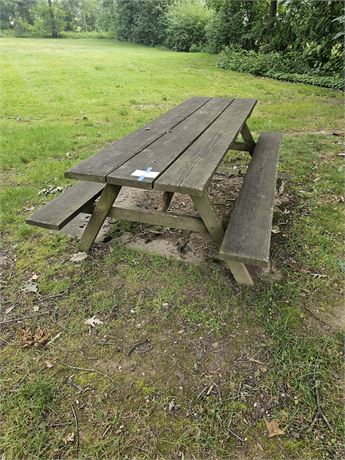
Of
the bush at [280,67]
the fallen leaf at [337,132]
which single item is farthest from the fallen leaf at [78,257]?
the bush at [280,67]

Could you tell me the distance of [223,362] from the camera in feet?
5.86

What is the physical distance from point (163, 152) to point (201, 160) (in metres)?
0.32

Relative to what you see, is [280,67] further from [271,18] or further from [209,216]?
[209,216]

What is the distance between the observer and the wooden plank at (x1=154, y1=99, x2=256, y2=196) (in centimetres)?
185

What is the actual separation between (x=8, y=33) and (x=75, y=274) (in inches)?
1748

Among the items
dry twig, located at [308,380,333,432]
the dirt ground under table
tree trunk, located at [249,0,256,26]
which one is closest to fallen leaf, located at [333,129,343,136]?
the dirt ground under table

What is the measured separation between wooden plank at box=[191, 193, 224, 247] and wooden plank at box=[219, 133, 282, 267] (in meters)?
0.10

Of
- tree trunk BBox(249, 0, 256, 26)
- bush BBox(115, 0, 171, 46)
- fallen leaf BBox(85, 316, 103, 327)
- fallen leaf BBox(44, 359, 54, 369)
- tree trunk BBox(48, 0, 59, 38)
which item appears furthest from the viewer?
tree trunk BBox(48, 0, 59, 38)

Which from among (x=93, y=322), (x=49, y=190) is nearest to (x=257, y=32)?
(x=49, y=190)

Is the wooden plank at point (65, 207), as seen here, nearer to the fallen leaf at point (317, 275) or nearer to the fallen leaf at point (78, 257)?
the fallen leaf at point (78, 257)

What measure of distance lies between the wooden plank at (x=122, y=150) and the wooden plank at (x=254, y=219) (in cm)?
82

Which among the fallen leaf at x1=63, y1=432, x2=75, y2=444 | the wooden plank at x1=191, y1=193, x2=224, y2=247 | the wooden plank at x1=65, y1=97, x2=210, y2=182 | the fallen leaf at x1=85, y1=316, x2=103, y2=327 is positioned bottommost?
the fallen leaf at x1=63, y1=432, x2=75, y2=444

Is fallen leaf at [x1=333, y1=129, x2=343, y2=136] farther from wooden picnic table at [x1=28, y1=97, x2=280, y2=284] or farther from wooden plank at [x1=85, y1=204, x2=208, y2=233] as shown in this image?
wooden plank at [x1=85, y1=204, x2=208, y2=233]

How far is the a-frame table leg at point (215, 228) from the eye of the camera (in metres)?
2.18
